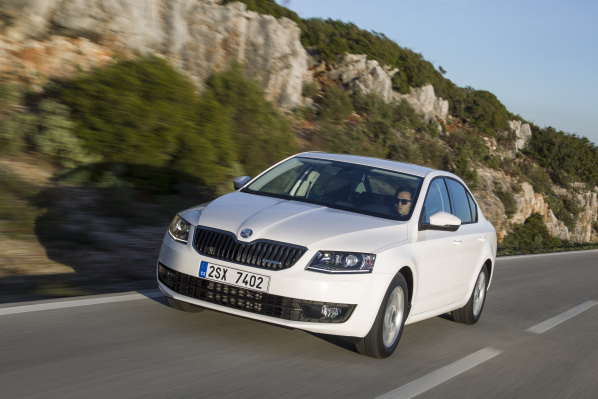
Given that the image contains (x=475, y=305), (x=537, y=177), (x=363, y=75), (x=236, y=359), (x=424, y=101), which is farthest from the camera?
(x=537, y=177)

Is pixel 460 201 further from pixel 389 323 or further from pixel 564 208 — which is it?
pixel 564 208

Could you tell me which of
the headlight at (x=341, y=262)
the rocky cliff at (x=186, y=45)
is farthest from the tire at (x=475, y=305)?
the rocky cliff at (x=186, y=45)

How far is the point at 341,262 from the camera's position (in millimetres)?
5223

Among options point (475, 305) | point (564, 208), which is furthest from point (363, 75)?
point (475, 305)

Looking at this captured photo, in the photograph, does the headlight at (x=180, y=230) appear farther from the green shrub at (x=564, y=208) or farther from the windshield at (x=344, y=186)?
the green shrub at (x=564, y=208)

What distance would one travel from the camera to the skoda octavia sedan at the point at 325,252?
5.18m

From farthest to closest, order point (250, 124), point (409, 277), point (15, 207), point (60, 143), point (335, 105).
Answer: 1. point (335, 105)
2. point (250, 124)
3. point (60, 143)
4. point (15, 207)
5. point (409, 277)

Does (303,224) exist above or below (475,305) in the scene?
above

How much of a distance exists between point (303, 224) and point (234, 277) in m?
0.65

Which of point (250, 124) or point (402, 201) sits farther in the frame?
point (250, 124)

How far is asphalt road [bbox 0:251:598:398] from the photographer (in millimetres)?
4406

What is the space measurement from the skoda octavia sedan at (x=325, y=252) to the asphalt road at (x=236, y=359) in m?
0.28

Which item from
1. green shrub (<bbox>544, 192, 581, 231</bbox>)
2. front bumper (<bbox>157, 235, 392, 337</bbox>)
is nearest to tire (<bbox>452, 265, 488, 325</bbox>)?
front bumper (<bbox>157, 235, 392, 337</bbox>)

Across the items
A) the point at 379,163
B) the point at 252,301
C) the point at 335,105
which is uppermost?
the point at 335,105
